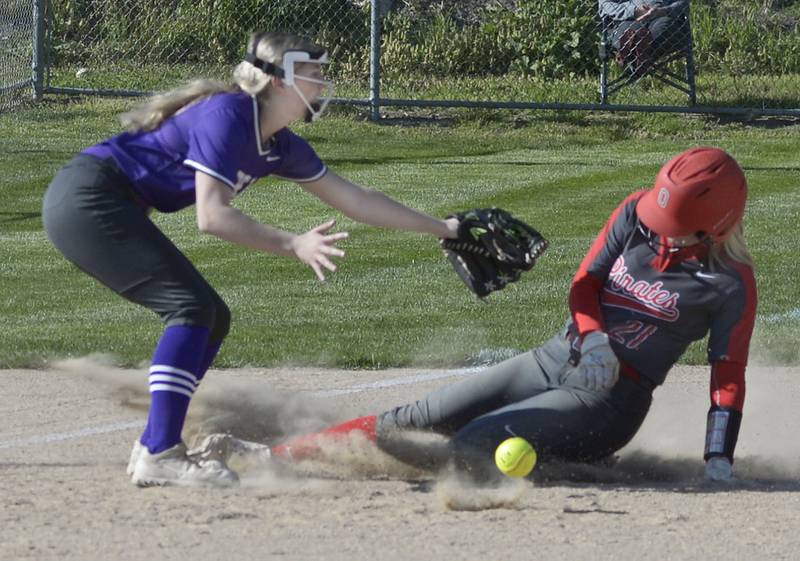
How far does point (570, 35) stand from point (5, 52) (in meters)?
6.66

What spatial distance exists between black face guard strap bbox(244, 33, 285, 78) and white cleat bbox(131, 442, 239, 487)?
133cm

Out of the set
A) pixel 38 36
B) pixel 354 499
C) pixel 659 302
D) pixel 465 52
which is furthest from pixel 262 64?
pixel 465 52

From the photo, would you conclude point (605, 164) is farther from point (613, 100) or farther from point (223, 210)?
point (223, 210)

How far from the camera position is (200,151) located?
4.63 meters

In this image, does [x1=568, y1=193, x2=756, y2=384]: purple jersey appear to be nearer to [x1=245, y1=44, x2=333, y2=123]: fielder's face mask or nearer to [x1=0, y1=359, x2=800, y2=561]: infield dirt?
[x1=0, y1=359, x2=800, y2=561]: infield dirt

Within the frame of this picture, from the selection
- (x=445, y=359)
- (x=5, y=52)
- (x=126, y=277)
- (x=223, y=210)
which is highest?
(x=223, y=210)

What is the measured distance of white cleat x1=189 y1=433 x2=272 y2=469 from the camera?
16.7 ft

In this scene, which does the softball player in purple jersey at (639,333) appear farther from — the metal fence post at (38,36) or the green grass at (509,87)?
the metal fence post at (38,36)

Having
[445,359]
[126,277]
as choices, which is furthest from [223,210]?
[445,359]

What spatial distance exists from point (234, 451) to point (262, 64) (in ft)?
4.67

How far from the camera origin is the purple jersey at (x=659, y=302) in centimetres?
496

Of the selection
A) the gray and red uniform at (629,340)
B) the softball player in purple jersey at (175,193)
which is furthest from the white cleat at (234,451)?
the gray and red uniform at (629,340)

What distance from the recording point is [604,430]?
510cm

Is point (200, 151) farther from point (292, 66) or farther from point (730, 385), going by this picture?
point (730, 385)
